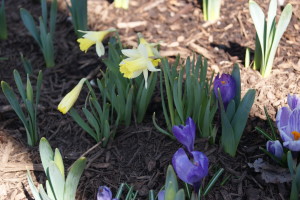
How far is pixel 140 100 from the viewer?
2395 millimetres

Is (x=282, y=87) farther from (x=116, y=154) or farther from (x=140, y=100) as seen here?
(x=116, y=154)

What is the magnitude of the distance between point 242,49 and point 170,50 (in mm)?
445

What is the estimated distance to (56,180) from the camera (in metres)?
1.89

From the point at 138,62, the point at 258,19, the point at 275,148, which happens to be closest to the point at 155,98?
the point at 138,62

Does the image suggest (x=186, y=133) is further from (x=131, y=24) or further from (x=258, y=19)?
(x=131, y=24)

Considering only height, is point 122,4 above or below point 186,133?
above

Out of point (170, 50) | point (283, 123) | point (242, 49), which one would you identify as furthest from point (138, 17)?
point (283, 123)

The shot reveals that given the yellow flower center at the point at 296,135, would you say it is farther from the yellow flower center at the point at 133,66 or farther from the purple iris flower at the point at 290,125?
the yellow flower center at the point at 133,66

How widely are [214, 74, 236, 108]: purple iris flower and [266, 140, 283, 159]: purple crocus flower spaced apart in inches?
10.5

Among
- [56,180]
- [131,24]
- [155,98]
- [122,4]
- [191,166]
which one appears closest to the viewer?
[191,166]

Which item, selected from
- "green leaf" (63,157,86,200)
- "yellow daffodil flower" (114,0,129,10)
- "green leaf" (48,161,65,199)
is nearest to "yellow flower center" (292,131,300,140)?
"green leaf" (63,157,86,200)

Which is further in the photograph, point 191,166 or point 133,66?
point 133,66

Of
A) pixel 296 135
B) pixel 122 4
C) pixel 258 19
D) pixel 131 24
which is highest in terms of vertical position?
pixel 258 19

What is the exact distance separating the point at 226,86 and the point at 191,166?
0.46 meters
